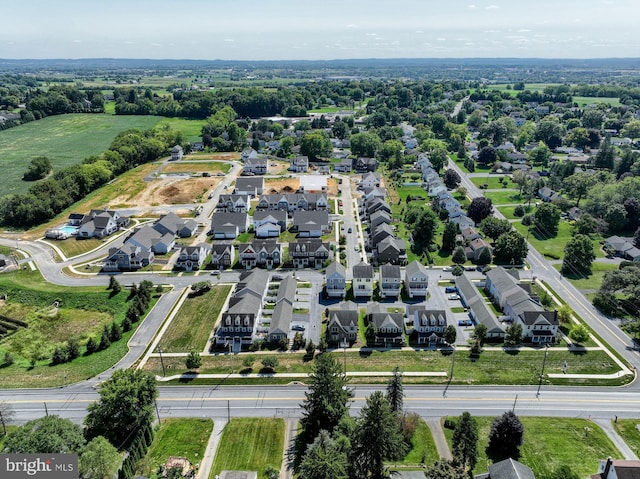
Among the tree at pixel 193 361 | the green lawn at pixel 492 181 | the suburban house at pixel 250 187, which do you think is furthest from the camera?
the green lawn at pixel 492 181

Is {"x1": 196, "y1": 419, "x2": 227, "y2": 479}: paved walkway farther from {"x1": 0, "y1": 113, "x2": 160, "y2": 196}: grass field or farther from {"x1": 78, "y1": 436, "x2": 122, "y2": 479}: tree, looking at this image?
{"x1": 0, "y1": 113, "x2": 160, "y2": 196}: grass field

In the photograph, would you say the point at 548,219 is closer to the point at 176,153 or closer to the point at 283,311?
the point at 283,311

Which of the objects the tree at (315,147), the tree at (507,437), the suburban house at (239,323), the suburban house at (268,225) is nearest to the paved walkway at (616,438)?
the tree at (507,437)

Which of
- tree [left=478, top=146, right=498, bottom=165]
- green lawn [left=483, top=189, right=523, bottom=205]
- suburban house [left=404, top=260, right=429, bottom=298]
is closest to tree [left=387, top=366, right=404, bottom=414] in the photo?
suburban house [left=404, top=260, right=429, bottom=298]

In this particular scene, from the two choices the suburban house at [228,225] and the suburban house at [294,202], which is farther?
the suburban house at [294,202]

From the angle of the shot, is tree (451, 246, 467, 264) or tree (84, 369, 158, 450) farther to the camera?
tree (451, 246, 467, 264)

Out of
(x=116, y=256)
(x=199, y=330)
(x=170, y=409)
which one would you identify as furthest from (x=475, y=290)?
(x=116, y=256)

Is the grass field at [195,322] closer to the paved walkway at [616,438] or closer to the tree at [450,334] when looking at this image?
→ the tree at [450,334]
